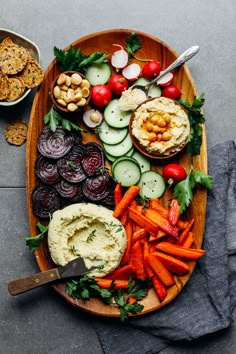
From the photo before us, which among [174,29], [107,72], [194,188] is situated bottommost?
[194,188]

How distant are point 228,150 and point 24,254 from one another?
150cm

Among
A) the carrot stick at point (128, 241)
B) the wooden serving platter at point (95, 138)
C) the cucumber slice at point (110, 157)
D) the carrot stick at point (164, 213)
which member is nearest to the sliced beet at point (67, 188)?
the wooden serving platter at point (95, 138)

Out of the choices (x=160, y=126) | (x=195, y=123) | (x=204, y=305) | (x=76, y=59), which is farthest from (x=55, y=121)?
(x=204, y=305)

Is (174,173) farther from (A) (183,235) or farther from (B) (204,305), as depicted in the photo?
(B) (204,305)

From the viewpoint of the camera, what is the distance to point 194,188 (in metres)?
3.34

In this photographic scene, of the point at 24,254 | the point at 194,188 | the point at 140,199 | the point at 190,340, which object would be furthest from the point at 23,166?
the point at 190,340

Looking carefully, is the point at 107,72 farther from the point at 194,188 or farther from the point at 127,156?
the point at 194,188

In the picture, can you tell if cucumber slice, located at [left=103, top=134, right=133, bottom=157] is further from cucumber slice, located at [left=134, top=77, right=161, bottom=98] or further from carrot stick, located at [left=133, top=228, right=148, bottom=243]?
carrot stick, located at [left=133, top=228, right=148, bottom=243]

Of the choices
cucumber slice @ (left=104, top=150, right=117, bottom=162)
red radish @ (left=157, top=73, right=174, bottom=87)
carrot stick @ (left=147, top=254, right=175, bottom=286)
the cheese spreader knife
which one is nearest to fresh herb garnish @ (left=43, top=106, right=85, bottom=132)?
cucumber slice @ (left=104, top=150, right=117, bottom=162)

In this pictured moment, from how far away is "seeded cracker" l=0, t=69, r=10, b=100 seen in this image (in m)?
3.21

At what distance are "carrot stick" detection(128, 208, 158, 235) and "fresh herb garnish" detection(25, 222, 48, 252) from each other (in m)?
0.55

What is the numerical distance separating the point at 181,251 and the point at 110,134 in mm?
863

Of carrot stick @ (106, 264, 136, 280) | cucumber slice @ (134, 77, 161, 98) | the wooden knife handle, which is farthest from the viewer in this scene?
cucumber slice @ (134, 77, 161, 98)

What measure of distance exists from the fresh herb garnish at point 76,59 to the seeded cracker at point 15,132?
1.55 ft
